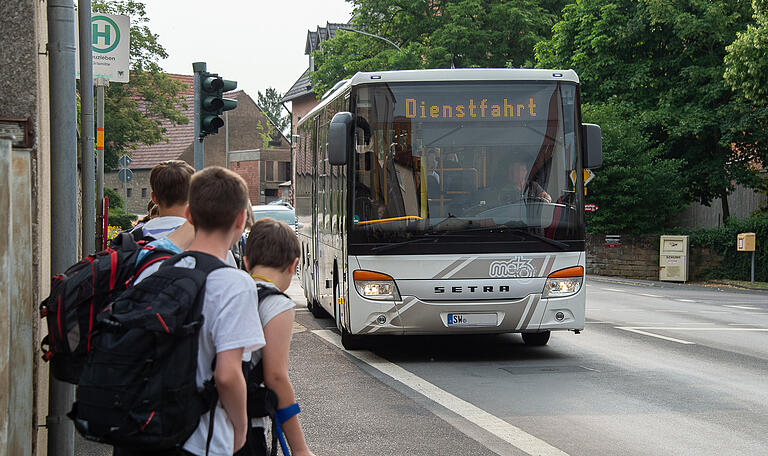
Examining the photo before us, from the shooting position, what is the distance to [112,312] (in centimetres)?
293

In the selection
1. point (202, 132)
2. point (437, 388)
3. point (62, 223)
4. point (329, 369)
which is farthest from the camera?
point (202, 132)

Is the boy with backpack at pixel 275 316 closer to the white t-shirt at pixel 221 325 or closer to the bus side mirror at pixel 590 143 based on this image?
the white t-shirt at pixel 221 325

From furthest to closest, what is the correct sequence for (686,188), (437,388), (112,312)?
(686,188)
(437,388)
(112,312)

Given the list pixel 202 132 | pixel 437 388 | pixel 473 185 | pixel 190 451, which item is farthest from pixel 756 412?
pixel 202 132

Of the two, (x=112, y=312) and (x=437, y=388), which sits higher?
(x=112, y=312)

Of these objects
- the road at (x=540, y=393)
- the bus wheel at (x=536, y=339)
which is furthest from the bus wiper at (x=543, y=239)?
the bus wheel at (x=536, y=339)

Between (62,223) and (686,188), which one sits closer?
(62,223)

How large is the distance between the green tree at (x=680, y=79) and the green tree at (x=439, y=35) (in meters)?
5.61

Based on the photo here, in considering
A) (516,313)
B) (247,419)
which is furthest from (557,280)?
(247,419)

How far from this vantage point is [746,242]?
1113 inches

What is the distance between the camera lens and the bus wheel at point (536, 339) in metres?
11.7

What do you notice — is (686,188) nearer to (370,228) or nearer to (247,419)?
(370,228)

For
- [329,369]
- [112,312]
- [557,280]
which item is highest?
[112,312]

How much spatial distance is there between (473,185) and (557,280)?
51.9 inches
